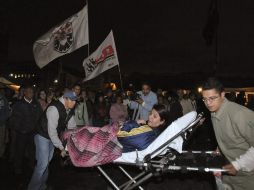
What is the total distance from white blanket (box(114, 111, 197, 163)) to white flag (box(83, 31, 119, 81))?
→ 19.2ft

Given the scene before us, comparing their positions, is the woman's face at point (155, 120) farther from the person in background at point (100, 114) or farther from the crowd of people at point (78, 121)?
the person in background at point (100, 114)

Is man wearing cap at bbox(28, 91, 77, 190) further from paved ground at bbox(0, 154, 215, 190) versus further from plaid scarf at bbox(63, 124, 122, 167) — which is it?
paved ground at bbox(0, 154, 215, 190)

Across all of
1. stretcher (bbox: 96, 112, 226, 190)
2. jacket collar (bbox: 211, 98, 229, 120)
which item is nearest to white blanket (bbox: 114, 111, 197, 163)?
stretcher (bbox: 96, 112, 226, 190)

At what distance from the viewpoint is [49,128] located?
582 centimetres

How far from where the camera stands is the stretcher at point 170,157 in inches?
175

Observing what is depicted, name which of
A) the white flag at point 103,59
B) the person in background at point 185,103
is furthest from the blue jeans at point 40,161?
the person in background at point 185,103

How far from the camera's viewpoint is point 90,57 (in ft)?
36.0

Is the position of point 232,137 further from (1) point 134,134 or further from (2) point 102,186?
(2) point 102,186

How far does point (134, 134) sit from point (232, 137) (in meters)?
1.39

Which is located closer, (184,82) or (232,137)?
(232,137)

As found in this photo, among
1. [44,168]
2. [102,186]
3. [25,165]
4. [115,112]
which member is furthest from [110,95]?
[44,168]

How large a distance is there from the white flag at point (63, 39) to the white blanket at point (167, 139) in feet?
20.1

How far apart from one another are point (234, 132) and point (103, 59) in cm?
699

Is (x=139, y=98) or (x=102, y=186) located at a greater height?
(x=139, y=98)
